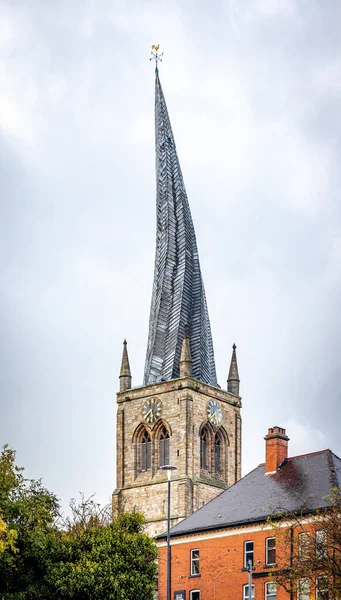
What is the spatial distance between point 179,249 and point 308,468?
54705mm

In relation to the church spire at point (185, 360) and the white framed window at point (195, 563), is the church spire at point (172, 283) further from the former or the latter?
the white framed window at point (195, 563)

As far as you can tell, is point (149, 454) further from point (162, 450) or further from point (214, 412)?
point (214, 412)

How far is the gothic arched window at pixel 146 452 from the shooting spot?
112500 millimetres

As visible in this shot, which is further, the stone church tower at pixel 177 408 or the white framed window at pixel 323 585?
the stone church tower at pixel 177 408

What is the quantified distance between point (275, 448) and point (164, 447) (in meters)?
36.7

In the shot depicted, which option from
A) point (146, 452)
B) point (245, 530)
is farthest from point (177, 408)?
point (245, 530)

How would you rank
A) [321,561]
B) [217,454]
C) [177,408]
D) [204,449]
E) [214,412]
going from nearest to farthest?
[321,561], [177,408], [204,449], [214,412], [217,454]

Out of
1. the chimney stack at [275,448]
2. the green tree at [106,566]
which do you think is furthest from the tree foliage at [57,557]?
the chimney stack at [275,448]

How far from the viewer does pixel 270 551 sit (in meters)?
70.1

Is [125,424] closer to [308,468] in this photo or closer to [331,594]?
[308,468]

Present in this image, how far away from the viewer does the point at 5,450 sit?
65812 millimetres

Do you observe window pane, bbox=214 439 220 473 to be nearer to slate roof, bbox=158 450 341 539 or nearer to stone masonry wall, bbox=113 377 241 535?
stone masonry wall, bbox=113 377 241 535

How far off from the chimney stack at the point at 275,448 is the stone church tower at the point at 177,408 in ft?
95.9

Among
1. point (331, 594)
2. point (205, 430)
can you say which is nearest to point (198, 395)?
point (205, 430)
